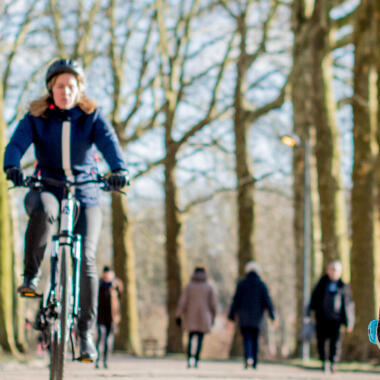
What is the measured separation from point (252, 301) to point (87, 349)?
941 cm

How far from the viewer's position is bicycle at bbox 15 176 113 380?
19.1ft

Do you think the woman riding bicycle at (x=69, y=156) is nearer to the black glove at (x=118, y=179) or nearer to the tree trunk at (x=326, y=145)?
the black glove at (x=118, y=179)

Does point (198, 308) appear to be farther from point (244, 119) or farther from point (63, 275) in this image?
point (63, 275)

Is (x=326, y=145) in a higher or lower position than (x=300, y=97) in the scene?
lower

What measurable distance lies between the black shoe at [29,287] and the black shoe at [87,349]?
1.36 ft

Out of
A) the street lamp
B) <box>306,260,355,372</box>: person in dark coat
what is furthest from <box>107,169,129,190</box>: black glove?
the street lamp

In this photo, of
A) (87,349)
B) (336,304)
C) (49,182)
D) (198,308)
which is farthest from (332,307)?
(49,182)

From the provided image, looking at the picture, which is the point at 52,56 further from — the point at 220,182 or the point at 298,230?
the point at 298,230

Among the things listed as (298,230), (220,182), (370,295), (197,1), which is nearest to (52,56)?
(197,1)

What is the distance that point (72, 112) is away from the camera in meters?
6.38

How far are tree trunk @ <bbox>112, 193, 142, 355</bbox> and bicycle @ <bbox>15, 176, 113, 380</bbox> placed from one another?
19.3 m

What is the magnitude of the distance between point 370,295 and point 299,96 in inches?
235

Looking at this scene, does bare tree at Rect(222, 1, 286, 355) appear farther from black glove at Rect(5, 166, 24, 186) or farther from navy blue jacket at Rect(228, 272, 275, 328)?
black glove at Rect(5, 166, 24, 186)

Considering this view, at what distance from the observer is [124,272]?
A: 2580cm
